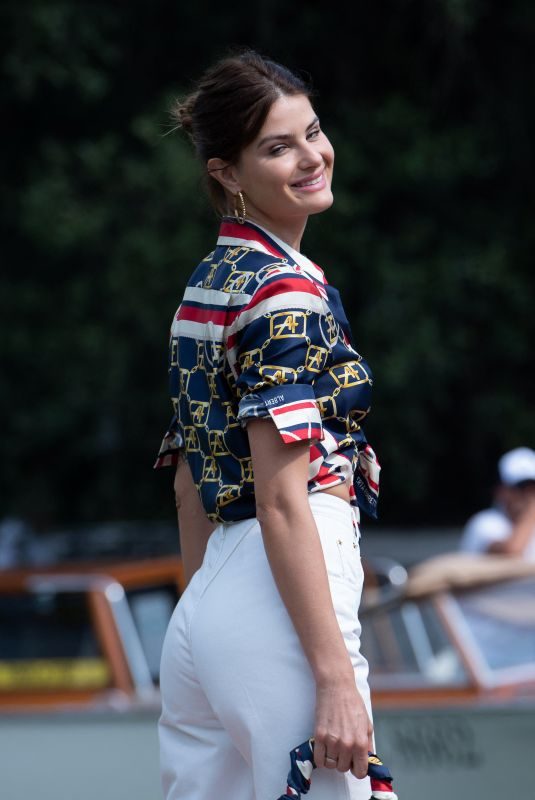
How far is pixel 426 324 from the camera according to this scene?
9.48 m

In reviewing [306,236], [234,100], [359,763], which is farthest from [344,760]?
[306,236]

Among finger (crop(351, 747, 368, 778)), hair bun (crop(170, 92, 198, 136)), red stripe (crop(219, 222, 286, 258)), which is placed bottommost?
finger (crop(351, 747, 368, 778))

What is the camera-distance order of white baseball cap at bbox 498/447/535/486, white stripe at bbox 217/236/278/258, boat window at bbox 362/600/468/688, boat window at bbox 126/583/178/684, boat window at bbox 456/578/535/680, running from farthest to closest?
1. white baseball cap at bbox 498/447/535/486
2. boat window at bbox 126/583/178/684
3. boat window at bbox 362/600/468/688
4. boat window at bbox 456/578/535/680
5. white stripe at bbox 217/236/278/258

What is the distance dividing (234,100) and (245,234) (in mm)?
193

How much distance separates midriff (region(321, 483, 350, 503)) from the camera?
75.4 inches

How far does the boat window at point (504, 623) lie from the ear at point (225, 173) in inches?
122

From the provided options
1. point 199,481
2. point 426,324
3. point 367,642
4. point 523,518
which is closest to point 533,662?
point 367,642

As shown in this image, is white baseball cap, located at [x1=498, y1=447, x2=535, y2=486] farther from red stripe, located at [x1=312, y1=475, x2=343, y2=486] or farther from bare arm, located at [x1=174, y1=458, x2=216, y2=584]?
red stripe, located at [x1=312, y1=475, x2=343, y2=486]

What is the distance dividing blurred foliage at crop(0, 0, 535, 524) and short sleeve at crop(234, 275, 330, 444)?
741cm

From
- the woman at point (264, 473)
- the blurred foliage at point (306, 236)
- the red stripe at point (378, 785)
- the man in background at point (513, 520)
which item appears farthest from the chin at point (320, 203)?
the blurred foliage at point (306, 236)

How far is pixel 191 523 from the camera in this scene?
2.13 meters

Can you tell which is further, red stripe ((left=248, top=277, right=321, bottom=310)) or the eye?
the eye

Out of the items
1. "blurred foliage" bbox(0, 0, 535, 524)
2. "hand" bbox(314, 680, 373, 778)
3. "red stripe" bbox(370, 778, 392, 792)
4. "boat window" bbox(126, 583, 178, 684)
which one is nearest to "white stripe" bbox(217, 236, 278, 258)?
"hand" bbox(314, 680, 373, 778)

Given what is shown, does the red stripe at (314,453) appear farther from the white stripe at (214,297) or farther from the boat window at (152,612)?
the boat window at (152,612)
